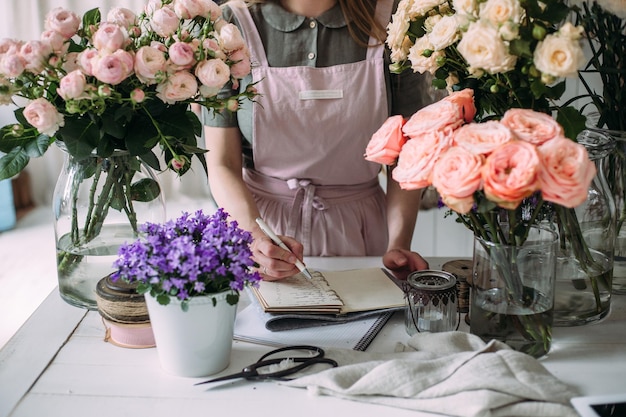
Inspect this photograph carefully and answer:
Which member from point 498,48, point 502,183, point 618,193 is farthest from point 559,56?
point 618,193

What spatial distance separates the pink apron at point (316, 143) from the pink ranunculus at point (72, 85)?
74 centimetres

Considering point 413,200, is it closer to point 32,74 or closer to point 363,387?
point 363,387

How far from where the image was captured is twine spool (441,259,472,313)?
1.27 metres

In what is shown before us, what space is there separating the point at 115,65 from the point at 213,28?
206 millimetres

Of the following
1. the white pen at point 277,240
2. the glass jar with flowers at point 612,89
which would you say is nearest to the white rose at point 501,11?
the glass jar with flowers at point 612,89

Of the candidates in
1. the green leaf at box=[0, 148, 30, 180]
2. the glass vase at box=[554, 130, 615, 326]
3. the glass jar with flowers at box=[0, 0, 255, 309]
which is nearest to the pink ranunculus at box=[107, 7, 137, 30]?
the glass jar with flowers at box=[0, 0, 255, 309]

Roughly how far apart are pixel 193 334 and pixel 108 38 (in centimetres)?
42

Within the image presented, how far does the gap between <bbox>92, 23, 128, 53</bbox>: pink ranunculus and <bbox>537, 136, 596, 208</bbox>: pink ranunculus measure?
0.58m

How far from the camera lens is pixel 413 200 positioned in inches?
71.2

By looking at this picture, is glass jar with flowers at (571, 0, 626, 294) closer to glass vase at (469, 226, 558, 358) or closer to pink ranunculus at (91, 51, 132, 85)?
glass vase at (469, 226, 558, 358)

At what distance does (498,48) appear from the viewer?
0.94 metres

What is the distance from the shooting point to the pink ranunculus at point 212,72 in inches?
42.1

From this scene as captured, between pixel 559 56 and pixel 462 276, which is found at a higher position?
pixel 559 56

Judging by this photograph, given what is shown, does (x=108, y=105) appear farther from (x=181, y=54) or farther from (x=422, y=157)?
(x=422, y=157)
